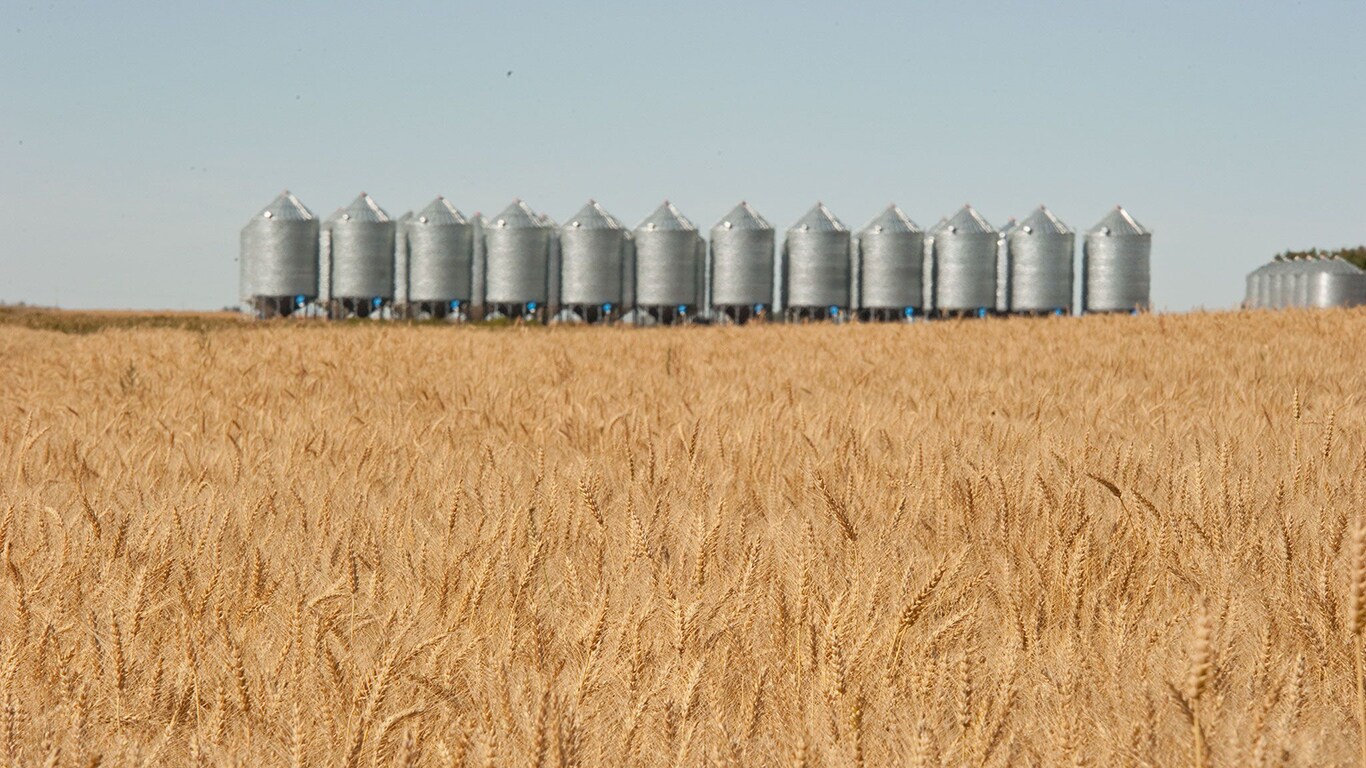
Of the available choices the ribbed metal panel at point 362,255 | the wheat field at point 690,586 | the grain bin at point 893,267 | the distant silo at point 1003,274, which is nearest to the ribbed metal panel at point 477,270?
the ribbed metal panel at point 362,255

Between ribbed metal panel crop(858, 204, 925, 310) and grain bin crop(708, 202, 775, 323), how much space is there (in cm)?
312

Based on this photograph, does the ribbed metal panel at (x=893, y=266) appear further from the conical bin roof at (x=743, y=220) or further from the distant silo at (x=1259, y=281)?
the distant silo at (x=1259, y=281)

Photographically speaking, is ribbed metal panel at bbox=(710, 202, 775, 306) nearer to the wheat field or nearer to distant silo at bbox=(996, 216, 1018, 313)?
distant silo at bbox=(996, 216, 1018, 313)

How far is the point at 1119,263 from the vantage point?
37.5 meters

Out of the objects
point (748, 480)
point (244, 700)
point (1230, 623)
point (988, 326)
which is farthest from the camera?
point (988, 326)

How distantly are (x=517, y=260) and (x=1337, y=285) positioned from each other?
26.8 metres

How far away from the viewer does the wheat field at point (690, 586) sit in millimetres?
1578

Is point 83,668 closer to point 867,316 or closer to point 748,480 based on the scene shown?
point 748,480

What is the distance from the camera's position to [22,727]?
1.69 meters

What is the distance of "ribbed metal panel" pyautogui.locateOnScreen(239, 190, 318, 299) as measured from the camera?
130 feet

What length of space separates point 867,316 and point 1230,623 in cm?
3835

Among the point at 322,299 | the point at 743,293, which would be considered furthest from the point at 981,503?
the point at 322,299

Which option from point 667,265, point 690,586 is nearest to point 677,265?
point 667,265

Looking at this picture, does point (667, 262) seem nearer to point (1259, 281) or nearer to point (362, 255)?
point (362, 255)
